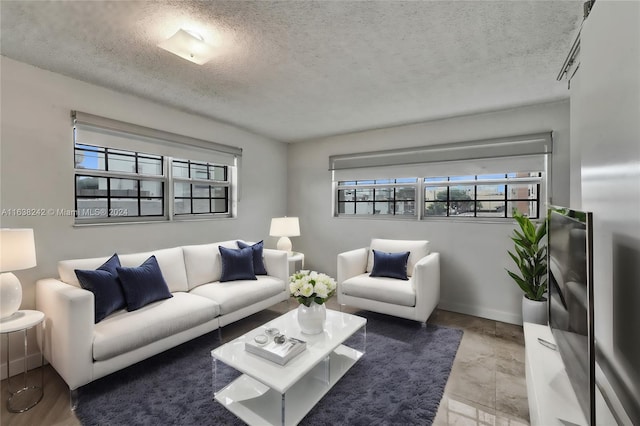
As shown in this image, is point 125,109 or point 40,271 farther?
point 125,109

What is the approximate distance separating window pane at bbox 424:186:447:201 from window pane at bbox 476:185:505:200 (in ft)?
1.30

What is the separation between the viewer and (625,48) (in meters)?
1.13

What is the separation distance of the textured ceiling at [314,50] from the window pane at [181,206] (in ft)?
3.72

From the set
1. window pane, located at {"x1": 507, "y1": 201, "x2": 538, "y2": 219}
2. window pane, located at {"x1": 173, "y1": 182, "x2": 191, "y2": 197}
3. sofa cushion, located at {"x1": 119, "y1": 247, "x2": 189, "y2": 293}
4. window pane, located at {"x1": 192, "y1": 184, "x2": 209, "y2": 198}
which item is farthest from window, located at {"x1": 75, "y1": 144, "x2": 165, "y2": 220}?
window pane, located at {"x1": 507, "y1": 201, "x2": 538, "y2": 219}

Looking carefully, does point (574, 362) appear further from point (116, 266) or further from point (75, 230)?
point (75, 230)

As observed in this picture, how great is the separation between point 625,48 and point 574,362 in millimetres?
1258

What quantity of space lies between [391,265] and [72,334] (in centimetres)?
288

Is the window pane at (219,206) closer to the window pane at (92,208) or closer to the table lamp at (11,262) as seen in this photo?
the window pane at (92,208)

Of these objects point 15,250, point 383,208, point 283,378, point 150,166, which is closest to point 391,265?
point 383,208

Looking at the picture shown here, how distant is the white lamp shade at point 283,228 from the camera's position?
13.7ft

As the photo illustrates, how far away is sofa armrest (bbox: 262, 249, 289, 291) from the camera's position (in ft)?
11.6

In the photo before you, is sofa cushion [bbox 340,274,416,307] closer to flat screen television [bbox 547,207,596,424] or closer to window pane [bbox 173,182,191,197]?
flat screen television [bbox 547,207,596,424]

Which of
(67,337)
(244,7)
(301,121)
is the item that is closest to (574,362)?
(244,7)

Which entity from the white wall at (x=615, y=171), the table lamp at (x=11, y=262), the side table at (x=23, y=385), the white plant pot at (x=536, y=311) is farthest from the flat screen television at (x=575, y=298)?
the table lamp at (x=11, y=262)
